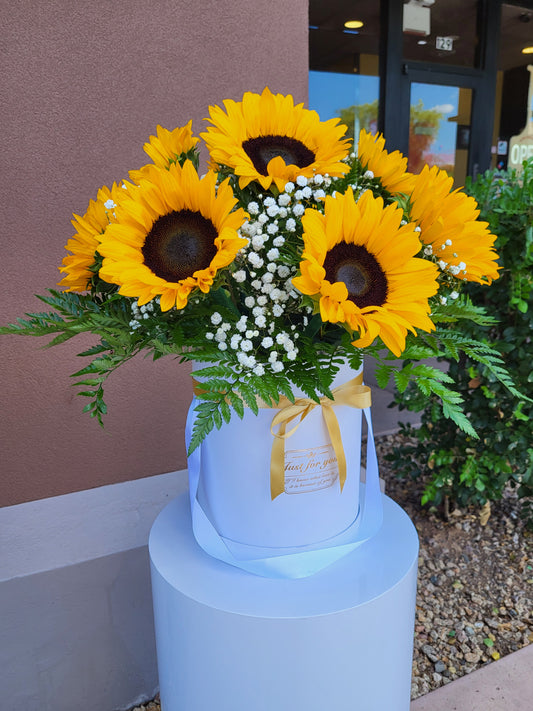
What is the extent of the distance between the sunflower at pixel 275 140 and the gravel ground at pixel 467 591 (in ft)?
6.11

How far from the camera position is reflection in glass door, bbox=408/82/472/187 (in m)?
5.16

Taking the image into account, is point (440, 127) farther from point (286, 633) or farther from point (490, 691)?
point (286, 633)

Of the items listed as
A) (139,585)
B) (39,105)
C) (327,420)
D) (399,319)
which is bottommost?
(139,585)

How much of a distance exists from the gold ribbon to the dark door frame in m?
4.26

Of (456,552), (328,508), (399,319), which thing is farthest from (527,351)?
(399,319)

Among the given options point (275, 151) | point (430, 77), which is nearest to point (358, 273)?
point (275, 151)

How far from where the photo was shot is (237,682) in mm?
974

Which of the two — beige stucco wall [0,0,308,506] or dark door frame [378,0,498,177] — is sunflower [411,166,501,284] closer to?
beige stucco wall [0,0,308,506]

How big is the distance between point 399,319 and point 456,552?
2.25 m

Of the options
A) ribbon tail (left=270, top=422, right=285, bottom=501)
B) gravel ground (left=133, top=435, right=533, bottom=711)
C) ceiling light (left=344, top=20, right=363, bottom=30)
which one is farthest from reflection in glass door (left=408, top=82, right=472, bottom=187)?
ribbon tail (left=270, top=422, right=285, bottom=501)

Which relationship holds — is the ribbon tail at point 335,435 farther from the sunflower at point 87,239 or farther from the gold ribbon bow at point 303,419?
the sunflower at point 87,239

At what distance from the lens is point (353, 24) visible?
4.93m

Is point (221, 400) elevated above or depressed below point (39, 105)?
below

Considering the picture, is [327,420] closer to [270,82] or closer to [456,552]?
[270,82]
